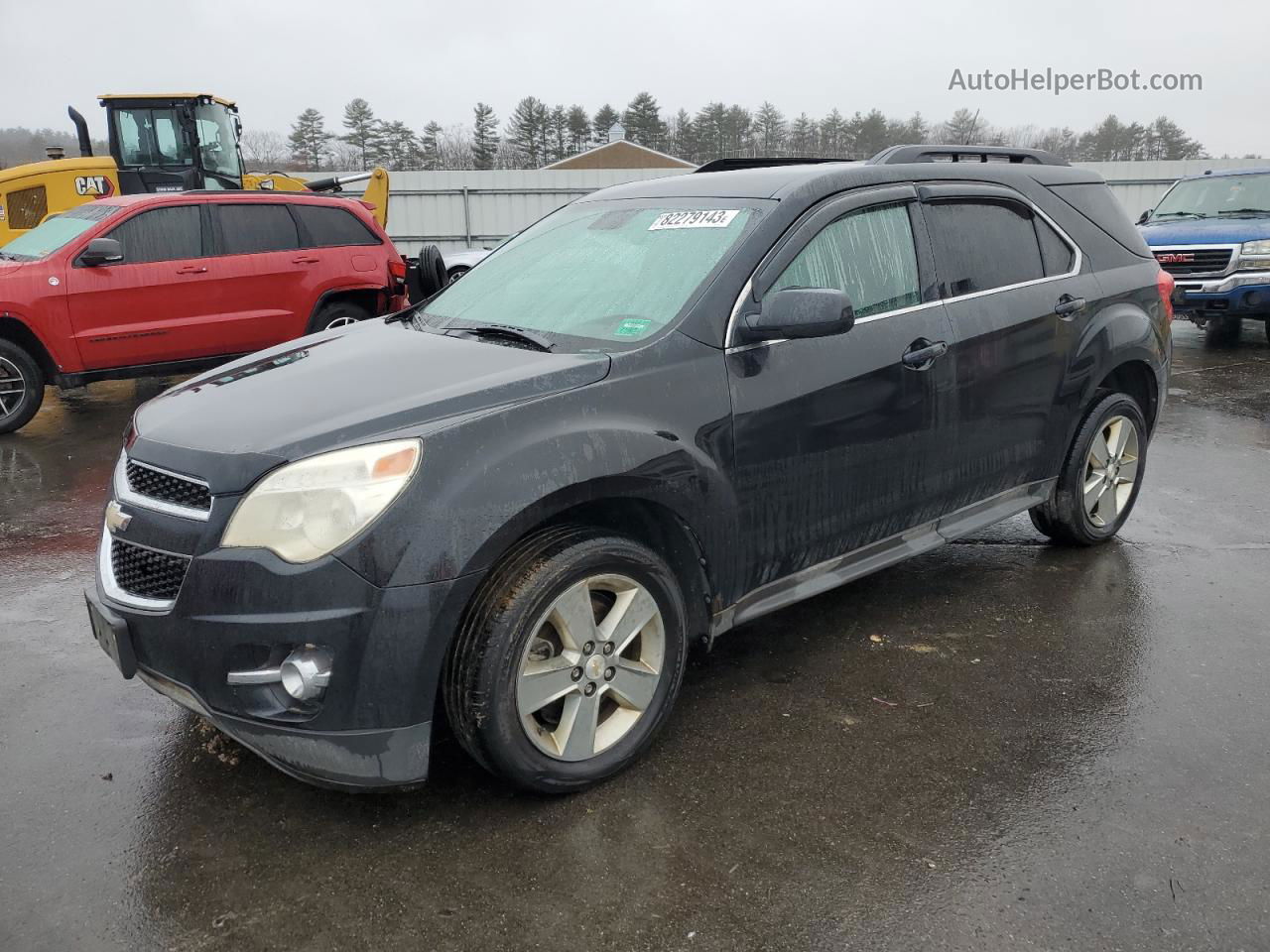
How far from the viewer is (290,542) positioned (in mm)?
2457

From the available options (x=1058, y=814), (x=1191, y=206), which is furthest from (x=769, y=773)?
(x=1191, y=206)

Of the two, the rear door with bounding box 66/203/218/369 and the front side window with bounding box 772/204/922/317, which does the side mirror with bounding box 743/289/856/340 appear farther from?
the rear door with bounding box 66/203/218/369

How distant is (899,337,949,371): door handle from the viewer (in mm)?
3566

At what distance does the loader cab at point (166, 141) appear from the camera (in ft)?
42.9

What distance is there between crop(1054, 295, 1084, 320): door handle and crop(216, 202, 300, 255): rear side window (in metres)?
7.27

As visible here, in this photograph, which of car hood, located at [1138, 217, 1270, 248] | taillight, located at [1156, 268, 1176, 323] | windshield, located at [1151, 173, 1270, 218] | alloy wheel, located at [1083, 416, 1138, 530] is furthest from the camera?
windshield, located at [1151, 173, 1270, 218]

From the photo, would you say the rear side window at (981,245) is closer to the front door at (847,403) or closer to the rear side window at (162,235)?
the front door at (847,403)

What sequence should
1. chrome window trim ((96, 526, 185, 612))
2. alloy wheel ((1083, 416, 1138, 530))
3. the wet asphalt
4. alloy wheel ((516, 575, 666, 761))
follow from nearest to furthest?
the wet asphalt → chrome window trim ((96, 526, 185, 612)) → alloy wheel ((516, 575, 666, 761)) → alloy wheel ((1083, 416, 1138, 530))

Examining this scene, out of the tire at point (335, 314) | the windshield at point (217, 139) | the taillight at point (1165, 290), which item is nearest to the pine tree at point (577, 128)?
the windshield at point (217, 139)

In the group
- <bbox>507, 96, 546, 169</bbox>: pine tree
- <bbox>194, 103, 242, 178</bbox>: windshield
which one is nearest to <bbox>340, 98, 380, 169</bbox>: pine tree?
<bbox>507, 96, 546, 169</bbox>: pine tree

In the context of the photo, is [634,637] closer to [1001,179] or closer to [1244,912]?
[1244,912]

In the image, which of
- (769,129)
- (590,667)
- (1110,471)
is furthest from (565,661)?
(769,129)

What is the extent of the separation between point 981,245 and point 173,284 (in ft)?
23.2

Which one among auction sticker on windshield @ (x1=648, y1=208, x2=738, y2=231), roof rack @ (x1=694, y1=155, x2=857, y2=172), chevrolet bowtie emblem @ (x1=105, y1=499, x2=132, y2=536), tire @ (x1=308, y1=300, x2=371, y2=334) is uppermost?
roof rack @ (x1=694, y1=155, x2=857, y2=172)
